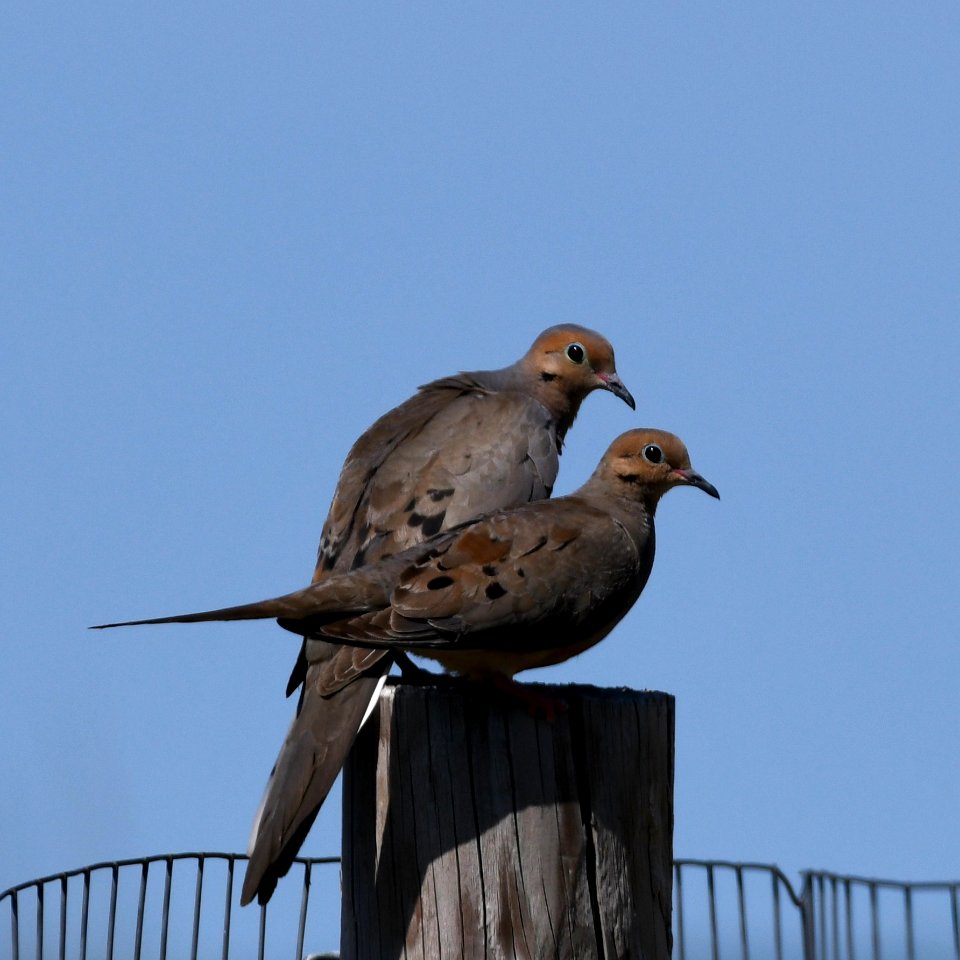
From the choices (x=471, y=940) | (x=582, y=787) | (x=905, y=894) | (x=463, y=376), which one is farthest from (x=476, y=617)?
(x=905, y=894)

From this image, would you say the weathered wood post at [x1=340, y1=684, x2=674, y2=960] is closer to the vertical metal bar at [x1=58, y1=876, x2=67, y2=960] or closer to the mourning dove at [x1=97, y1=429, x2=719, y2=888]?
the mourning dove at [x1=97, y1=429, x2=719, y2=888]

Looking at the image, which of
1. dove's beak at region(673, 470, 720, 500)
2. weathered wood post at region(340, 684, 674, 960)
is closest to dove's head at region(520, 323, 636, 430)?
dove's beak at region(673, 470, 720, 500)

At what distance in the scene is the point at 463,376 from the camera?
6035mm

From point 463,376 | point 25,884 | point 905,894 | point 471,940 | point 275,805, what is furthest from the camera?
point 905,894

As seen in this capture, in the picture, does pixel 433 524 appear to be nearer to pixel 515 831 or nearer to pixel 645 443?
pixel 645 443

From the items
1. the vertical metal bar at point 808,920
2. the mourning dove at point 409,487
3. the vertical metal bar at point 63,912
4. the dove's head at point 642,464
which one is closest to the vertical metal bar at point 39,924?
the vertical metal bar at point 63,912

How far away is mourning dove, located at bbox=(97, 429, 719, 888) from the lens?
3951mm

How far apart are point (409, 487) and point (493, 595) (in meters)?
1.00

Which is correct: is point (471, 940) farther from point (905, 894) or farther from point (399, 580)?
point (905, 894)

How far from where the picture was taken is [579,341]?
6258 mm

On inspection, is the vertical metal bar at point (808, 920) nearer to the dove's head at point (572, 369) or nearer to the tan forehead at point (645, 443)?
the dove's head at point (572, 369)

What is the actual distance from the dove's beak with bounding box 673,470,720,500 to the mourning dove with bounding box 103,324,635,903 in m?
0.55

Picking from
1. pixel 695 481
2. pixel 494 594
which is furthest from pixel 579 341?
pixel 494 594

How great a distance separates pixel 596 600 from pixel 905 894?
3977 mm
